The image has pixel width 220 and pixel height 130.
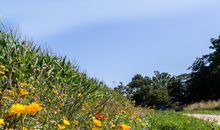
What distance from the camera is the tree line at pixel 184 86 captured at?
182ft

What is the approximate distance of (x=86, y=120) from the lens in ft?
13.5

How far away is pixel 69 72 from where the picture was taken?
9.91m

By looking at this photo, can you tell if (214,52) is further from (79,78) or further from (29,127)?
(29,127)

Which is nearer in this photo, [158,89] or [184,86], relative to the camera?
[158,89]

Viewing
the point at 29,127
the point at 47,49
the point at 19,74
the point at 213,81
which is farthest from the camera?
the point at 213,81

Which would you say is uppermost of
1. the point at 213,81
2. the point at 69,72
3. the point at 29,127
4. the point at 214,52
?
the point at 214,52

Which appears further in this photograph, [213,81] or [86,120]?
[213,81]

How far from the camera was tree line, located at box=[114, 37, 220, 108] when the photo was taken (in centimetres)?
5559

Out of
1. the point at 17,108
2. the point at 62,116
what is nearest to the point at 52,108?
the point at 62,116

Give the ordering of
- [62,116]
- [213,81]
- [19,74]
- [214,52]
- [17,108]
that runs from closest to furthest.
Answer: [17,108] → [62,116] → [19,74] → [213,81] → [214,52]

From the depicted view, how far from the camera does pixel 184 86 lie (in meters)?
61.7

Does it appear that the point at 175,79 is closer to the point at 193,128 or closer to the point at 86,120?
the point at 193,128

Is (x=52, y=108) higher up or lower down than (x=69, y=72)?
lower down

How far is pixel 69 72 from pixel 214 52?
5378 centimetres
